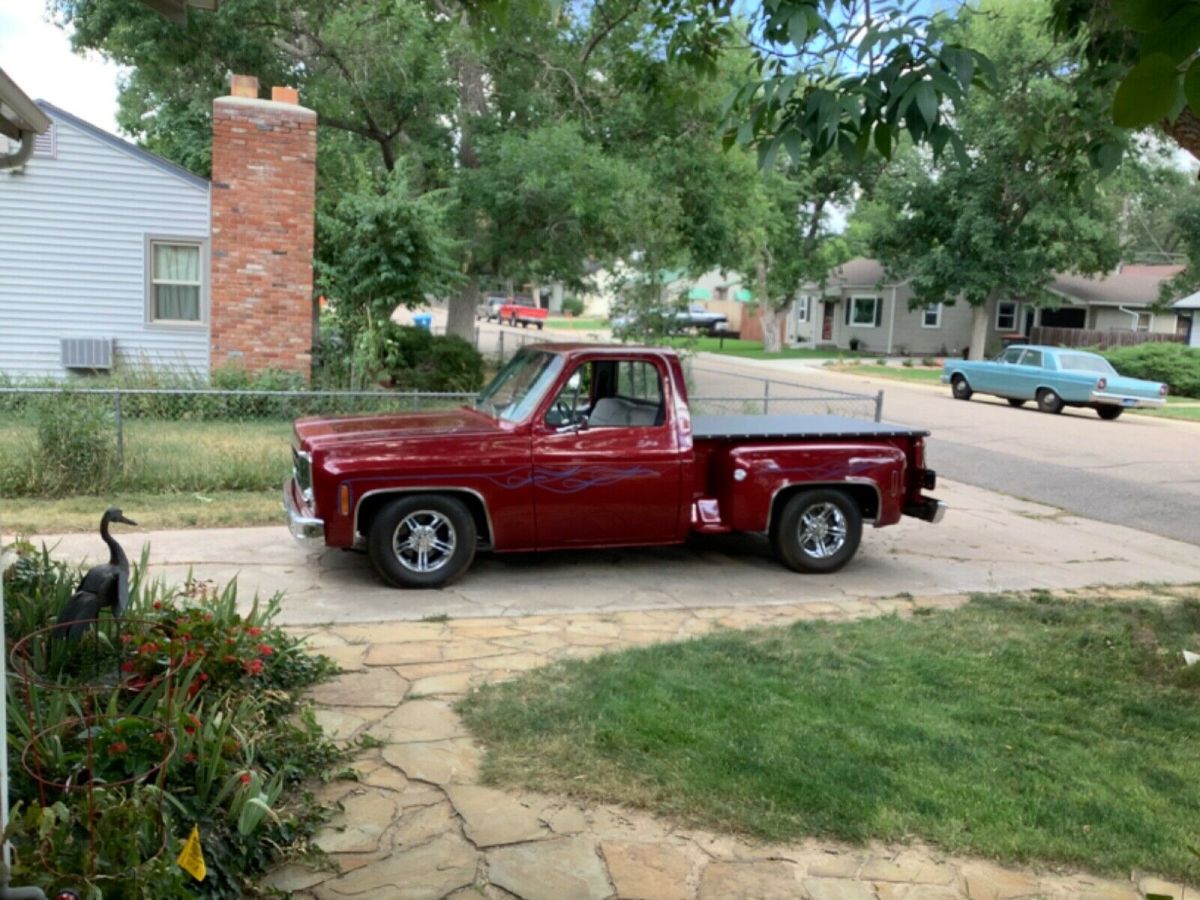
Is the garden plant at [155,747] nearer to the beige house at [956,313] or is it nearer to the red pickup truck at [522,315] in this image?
the beige house at [956,313]

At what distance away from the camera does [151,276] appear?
57.5ft

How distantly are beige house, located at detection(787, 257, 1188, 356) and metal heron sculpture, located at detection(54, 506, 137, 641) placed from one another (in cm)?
3933

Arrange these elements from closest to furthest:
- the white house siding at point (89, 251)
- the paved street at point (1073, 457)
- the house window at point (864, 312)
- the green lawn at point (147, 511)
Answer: the green lawn at point (147, 511)
the paved street at point (1073, 457)
the white house siding at point (89, 251)
the house window at point (864, 312)

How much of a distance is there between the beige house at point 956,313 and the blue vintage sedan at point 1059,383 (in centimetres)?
1572

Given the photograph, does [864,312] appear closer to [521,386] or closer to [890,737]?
[521,386]

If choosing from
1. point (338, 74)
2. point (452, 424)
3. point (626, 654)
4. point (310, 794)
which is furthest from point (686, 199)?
point (310, 794)

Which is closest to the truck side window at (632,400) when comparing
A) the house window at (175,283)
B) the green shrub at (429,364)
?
the green shrub at (429,364)

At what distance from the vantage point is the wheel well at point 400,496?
23.6ft

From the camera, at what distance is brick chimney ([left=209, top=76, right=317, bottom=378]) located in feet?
54.4

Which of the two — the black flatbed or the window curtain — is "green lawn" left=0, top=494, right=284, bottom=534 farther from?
the window curtain

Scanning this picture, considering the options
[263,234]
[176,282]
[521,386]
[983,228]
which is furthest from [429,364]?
[983,228]

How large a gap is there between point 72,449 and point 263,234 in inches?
302

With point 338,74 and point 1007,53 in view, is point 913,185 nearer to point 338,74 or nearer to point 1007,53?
point 1007,53

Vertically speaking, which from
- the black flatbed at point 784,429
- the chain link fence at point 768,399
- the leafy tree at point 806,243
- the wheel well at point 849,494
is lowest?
the wheel well at point 849,494
